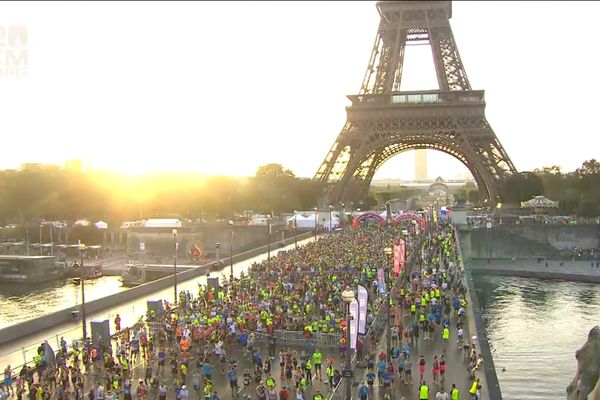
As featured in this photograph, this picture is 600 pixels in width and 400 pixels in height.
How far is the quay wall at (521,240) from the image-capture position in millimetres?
62281

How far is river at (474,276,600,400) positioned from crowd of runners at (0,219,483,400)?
159 inches

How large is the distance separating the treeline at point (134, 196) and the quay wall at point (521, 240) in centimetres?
2000

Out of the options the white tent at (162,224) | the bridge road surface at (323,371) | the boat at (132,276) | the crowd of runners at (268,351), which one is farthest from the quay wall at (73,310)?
the white tent at (162,224)

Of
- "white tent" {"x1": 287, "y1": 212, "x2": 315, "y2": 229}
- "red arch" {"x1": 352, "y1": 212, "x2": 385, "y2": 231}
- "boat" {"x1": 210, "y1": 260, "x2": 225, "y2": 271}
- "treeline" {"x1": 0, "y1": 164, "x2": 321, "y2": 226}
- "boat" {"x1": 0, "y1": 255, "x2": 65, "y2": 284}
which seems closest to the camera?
"boat" {"x1": 210, "y1": 260, "x2": 225, "y2": 271}

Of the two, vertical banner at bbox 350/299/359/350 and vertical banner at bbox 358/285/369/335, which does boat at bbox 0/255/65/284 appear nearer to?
vertical banner at bbox 358/285/369/335

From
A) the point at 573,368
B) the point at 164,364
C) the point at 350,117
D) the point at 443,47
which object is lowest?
the point at 573,368

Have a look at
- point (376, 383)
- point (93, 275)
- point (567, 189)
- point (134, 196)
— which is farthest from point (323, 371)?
point (567, 189)

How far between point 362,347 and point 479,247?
46968 millimetres

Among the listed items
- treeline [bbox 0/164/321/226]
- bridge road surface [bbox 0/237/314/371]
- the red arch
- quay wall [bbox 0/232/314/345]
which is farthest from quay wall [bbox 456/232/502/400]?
treeline [bbox 0/164/321/226]

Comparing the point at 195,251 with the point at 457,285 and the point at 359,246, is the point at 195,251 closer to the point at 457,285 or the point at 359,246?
the point at 359,246

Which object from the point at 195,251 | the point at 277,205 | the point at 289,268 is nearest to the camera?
the point at 289,268

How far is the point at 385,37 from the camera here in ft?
255

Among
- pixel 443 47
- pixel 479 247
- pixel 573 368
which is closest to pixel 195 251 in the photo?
pixel 479 247

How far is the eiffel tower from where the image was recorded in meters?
69.6
